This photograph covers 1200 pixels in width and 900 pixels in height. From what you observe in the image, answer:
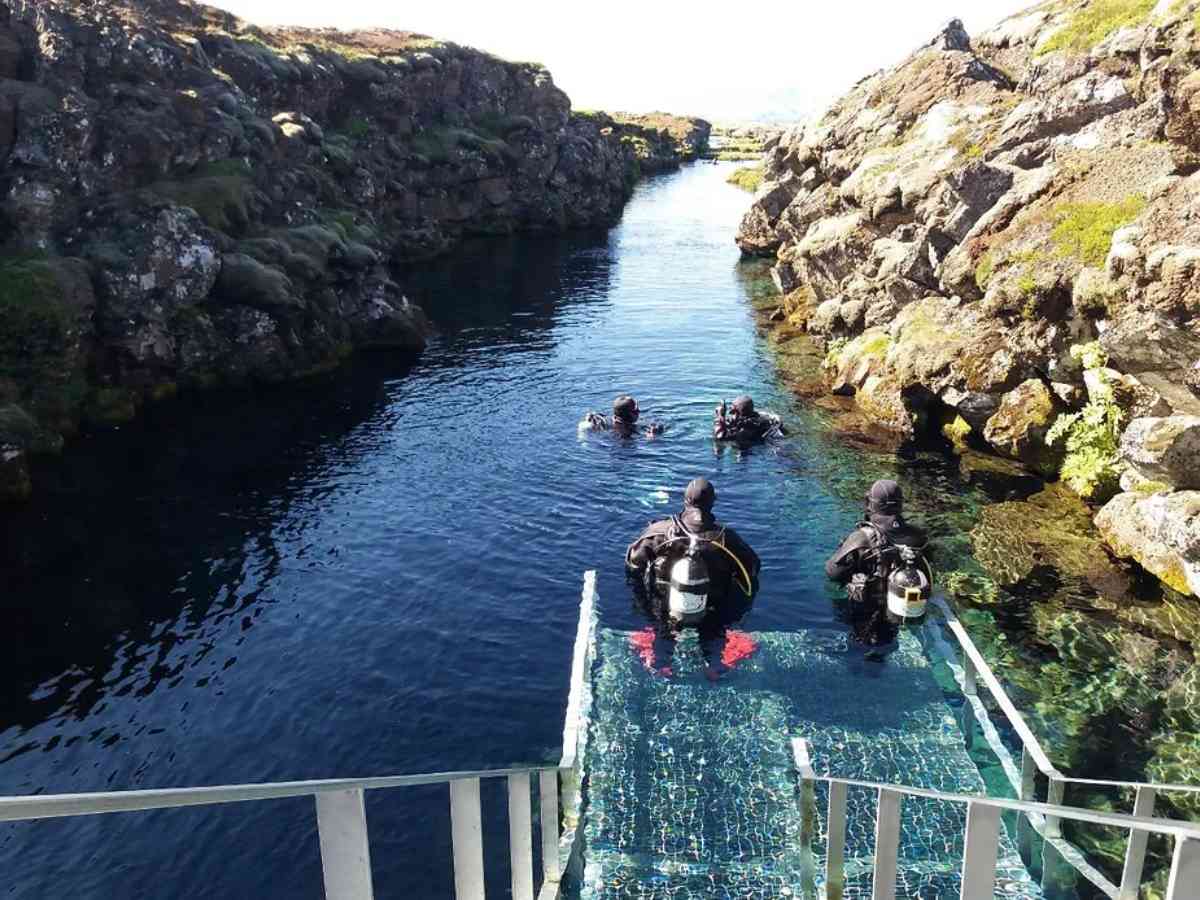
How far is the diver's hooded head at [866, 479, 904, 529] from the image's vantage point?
20656 millimetres

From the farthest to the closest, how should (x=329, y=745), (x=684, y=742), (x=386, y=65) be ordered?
(x=386, y=65)
(x=329, y=745)
(x=684, y=742)

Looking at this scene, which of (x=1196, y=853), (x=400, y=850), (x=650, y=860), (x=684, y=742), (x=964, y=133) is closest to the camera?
(x=1196, y=853)

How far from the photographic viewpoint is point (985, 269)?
1254 inches

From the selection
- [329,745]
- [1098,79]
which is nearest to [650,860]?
[329,745]

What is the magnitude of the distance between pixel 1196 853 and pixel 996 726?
13.7m

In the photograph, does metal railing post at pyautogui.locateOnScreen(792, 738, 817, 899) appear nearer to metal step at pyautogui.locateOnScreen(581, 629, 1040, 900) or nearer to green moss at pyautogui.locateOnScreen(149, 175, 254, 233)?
metal step at pyautogui.locateOnScreen(581, 629, 1040, 900)

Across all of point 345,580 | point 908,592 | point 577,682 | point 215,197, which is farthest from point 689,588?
point 215,197

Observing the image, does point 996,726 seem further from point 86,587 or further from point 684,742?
point 86,587

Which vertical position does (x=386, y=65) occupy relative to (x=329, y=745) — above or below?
above

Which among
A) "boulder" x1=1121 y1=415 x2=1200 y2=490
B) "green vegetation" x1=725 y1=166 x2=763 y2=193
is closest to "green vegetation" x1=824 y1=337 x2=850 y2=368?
"boulder" x1=1121 y1=415 x2=1200 y2=490

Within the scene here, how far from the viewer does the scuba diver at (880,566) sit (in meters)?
19.7

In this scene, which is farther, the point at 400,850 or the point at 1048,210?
the point at 1048,210

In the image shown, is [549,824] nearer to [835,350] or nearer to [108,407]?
[108,407]

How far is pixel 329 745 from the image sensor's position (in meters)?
17.3
